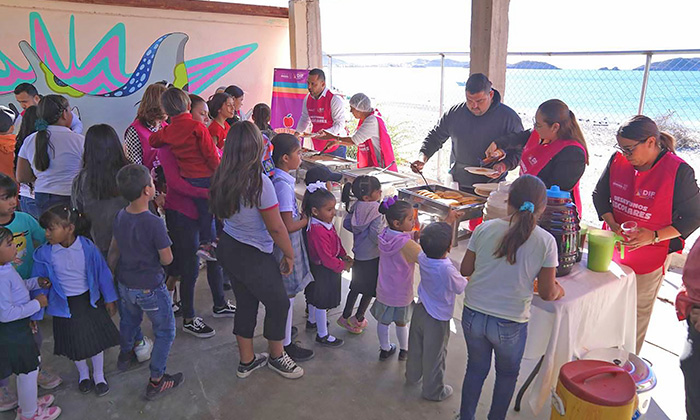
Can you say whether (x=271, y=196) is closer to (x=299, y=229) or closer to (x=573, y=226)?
(x=299, y=229)

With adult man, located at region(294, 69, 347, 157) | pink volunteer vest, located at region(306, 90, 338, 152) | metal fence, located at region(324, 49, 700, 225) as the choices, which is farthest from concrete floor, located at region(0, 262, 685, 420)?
pink volunteer vest, located at region(306, 90, 338, 152)

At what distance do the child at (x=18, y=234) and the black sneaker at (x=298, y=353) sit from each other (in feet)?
4.28

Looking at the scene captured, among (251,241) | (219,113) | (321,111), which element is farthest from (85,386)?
(321,111)

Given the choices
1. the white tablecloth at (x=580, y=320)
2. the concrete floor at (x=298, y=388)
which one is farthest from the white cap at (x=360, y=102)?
the white tablecloth at (x=580, y=320)

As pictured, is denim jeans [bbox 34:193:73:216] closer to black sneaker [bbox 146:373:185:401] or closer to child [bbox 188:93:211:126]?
child [bbox 188:93:211:126]

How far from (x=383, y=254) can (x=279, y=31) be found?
5.49 meters

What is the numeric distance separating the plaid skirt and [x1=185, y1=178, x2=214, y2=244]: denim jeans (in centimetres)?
73

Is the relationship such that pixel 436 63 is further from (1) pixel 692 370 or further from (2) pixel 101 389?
(2) pixel 101 389

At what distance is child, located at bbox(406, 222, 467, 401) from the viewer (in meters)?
2.15

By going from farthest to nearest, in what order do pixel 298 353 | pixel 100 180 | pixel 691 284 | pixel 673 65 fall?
pixel 673 65
pixel 298 353
pixel 100 180
pixel 691 284

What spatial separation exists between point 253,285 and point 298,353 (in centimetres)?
67

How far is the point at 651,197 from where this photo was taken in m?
2.17

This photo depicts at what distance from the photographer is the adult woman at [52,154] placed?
→ 278cm

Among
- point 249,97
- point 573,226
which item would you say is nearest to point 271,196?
point 573,226
